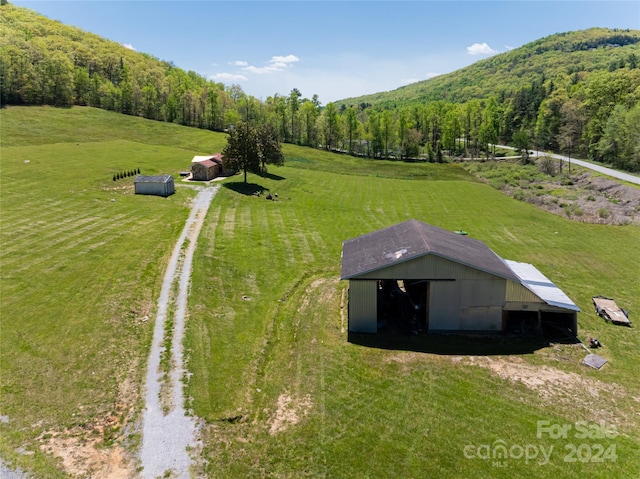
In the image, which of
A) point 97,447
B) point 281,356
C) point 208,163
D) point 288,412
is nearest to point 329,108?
point 208,163

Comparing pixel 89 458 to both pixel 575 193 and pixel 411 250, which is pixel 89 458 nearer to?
pixel 411 250

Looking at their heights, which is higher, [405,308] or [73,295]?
[73,295]

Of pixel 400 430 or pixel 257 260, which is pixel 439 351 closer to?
pixel 400 430

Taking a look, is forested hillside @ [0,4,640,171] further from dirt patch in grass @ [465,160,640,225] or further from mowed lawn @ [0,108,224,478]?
mowed lawn @ [0,108,224,478]

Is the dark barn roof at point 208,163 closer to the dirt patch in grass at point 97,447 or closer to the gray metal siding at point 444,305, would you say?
the gray metal siding at point 444,305

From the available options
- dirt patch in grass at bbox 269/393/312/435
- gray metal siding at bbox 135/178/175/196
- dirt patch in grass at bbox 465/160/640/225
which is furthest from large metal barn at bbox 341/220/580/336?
dirt patch in grass at bbox 465/160/640/225
